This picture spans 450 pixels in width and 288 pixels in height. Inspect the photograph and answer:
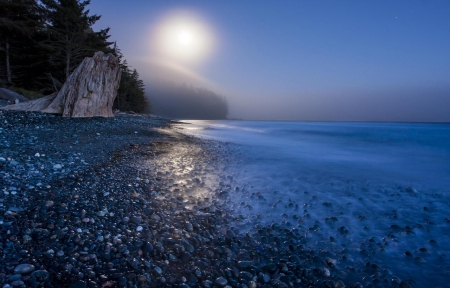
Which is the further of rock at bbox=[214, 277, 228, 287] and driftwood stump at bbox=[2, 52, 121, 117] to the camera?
driftwood stump at bbox=[2, 52, 121, 117]

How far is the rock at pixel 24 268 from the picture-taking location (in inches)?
79.0

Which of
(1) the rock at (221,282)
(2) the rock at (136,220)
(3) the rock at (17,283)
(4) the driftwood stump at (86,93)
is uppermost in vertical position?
(4) the driftwood stump at (86,93)

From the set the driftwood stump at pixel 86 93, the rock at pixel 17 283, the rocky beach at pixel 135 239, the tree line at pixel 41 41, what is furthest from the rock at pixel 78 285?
the tree line at pixel 41 41

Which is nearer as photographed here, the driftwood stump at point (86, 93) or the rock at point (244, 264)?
the rock at point (244, 264)

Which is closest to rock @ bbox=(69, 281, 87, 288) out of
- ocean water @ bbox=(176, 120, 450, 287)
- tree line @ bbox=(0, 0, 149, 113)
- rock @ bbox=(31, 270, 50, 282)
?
rock @ bbox=(31, 270, 50, 282)

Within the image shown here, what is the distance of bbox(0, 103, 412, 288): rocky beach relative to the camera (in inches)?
86.7

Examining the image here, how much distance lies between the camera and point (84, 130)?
10.0 m

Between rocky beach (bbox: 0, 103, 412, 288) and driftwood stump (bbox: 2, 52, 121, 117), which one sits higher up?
driftwood stump (bbox: 2, 52, 121, 117)

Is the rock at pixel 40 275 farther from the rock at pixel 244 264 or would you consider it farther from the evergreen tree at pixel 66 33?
the evergreen tree at pixel 66 33

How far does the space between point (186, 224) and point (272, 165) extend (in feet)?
18.3

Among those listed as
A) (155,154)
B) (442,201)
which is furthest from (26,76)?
(442,201)

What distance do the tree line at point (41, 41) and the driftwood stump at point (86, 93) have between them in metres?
11.0

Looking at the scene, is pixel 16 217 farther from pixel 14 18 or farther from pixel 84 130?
pixel 14 18

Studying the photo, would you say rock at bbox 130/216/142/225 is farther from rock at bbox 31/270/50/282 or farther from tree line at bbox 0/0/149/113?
tree line at bbox 0/0/149/113
